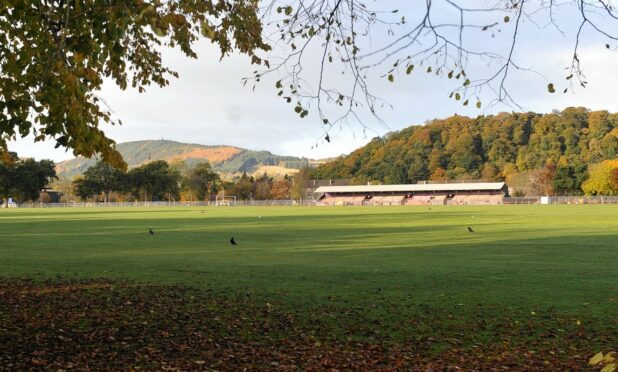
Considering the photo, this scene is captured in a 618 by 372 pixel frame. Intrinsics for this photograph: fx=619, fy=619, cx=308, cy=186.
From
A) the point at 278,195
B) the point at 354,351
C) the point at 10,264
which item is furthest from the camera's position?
the point at 278,195

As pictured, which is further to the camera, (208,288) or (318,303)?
(208,288)

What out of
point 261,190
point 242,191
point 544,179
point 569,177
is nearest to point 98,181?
point 242,191

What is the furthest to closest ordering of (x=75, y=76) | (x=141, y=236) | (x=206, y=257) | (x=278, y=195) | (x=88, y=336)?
1. (x=278, y=195)
2. (x=141, y=236)
3. (x=206, y=257)
4. (x=88, y=336)
5. (x=75, y=76)

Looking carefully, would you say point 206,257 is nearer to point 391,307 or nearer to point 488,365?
point 391,307

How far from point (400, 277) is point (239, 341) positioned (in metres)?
7.83

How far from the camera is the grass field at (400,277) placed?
9320 millimetres

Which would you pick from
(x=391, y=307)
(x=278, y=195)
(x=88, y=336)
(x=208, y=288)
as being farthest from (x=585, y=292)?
(x=278, y=195)

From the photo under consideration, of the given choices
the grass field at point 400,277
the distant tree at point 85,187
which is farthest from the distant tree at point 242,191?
the grass field at point 400,277

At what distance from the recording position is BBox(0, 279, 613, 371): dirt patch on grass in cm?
741

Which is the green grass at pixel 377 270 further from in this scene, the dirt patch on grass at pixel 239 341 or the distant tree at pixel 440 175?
the distant tree at pixel 440 175

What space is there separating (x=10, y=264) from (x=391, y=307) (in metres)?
13.2

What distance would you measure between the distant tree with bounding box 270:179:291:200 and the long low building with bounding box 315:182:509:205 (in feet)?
89.2

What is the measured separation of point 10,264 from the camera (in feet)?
62.4

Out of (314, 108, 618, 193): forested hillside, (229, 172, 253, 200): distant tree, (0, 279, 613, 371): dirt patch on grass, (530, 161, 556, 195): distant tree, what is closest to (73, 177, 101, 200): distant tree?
(229, 172, 253, 200): distant tree
